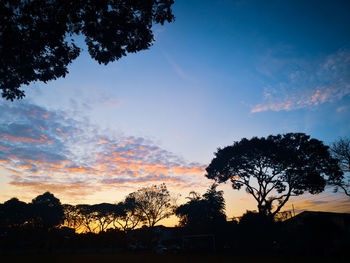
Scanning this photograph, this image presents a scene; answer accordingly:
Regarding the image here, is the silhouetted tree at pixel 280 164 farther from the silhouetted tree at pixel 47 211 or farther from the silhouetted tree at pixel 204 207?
the silhouetted tree at pixel 47 211

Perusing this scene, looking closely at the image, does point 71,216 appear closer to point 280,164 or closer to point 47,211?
point 47,211

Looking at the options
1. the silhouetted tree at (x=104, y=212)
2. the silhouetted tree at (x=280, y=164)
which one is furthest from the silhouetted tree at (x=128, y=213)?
the silhouetted tree at (x=280, y=164)

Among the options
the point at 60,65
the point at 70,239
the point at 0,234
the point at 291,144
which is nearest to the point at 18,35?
the point at 60,65

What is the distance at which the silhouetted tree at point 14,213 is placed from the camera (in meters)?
49.5

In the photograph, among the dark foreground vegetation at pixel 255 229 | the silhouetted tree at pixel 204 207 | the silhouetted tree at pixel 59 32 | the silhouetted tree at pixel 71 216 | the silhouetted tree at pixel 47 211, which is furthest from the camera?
the silhouetted tree at pixel 71 216

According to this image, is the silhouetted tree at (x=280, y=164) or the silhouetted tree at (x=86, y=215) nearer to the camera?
the silhouetted tree at (x=280, y=164)

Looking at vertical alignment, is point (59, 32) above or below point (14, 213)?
above

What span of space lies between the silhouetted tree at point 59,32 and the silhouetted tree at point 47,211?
53335mm

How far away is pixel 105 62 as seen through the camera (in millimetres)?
9562

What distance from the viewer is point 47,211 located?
171 feet

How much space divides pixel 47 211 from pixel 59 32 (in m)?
57.8

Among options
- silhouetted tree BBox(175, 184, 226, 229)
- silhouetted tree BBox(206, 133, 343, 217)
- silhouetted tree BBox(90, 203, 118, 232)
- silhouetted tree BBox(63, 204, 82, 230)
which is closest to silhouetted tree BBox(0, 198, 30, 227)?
silhouetted tree BBox(63, 204, 82, 230)

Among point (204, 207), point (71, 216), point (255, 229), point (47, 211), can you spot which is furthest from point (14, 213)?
point (255, 229)

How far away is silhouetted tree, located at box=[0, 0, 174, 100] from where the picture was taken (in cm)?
771
